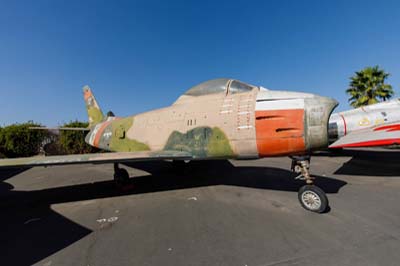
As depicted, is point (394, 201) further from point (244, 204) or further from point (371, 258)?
point (244, 204)

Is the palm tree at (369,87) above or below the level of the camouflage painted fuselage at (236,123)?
above

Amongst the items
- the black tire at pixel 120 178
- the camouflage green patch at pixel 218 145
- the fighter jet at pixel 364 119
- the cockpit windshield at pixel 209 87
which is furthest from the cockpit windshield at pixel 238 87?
the fighter jet at pixel 364 119

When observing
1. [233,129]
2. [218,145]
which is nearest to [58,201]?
[218,145]

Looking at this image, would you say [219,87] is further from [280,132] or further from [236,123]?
[280,132]

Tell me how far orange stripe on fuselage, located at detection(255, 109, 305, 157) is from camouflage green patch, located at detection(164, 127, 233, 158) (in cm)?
80

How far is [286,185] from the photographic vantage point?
4695 mm

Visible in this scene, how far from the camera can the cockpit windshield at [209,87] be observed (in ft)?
14.0

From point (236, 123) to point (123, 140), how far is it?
4.28 meters

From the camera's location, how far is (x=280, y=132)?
3.23 metres

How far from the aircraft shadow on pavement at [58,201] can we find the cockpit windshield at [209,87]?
9.77 feet

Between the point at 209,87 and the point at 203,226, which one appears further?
the point at 209,87

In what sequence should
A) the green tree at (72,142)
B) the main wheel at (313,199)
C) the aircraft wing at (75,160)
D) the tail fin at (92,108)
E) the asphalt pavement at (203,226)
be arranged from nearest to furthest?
the asphalt pavement at (203,226) → the main wheel at (313,199) → the aircraft wing at (75,160) → the tail fin at (92,108) → the green tree at (72,142)

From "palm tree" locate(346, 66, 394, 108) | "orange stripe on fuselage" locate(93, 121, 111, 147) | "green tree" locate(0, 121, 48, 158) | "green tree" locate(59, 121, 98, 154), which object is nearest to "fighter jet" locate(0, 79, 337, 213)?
"orange stripe on fuselage" locate(93, 121, 111, 147)

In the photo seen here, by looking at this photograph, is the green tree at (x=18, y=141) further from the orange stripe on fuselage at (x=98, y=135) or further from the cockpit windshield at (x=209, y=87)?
the cockpit windshield at (x=209, y=87)
